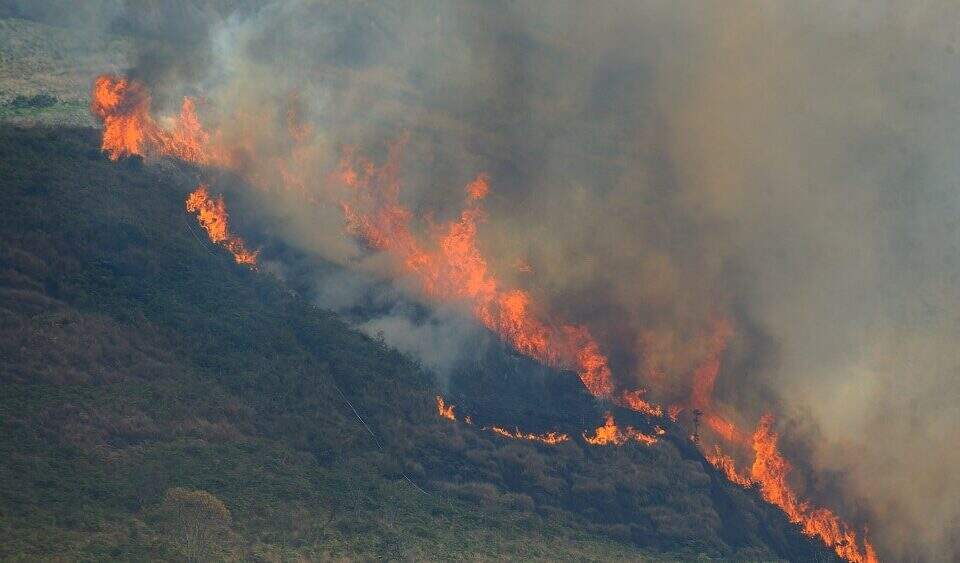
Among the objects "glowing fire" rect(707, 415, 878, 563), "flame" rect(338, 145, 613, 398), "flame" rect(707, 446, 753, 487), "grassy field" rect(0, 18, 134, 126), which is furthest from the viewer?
"grassy field" rect(0, 18, 134, 126)

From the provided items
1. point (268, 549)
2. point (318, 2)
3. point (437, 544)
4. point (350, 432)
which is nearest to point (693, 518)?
point (437, 544)

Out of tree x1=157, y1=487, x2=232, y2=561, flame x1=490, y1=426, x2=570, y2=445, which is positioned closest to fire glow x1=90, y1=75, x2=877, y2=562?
flame x1=490, y1=426, x2=570, y2=445

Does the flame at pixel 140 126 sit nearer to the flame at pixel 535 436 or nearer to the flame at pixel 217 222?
the flame at pixel 217 222

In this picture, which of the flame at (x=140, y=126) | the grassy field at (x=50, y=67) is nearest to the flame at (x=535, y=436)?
the flame at (x=140, y=126)

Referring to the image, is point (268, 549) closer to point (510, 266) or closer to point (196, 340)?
point (196, 340)

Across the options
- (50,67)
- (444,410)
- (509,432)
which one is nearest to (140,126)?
(50,67)

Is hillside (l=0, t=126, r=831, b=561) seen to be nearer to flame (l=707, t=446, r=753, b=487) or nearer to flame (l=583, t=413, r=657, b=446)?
flame (l=583, t=413, r=657, b=446)

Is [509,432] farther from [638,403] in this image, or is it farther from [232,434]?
[232,434]
